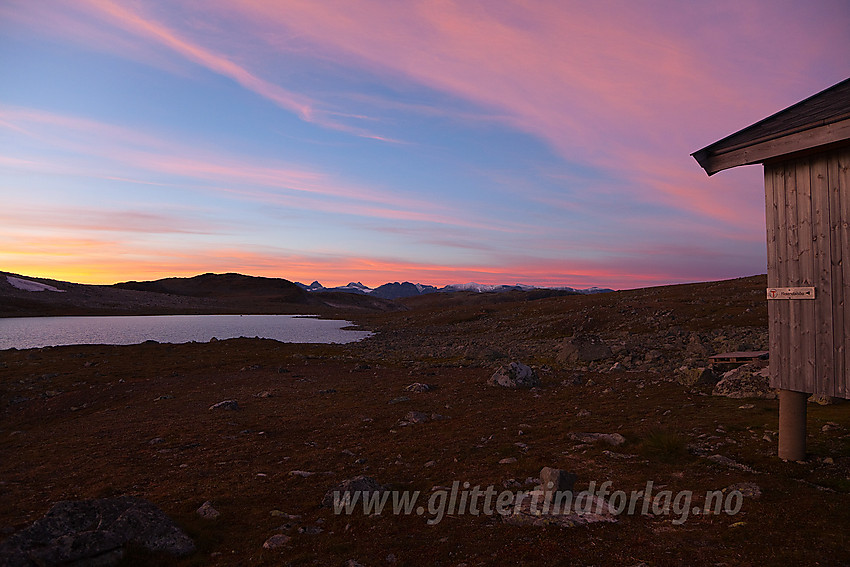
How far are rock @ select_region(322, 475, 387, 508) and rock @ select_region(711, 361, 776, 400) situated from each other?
1325 centimetres

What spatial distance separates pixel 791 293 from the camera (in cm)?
973

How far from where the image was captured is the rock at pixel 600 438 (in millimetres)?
11802

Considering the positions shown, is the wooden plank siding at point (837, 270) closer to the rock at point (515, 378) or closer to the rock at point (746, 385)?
the rock at point (746, 385)

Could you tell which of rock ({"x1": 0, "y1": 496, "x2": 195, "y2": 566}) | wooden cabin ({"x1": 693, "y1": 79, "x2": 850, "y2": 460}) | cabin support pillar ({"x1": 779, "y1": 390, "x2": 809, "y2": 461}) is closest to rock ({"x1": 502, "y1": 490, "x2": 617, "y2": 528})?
cabin support pillar ({"x1": 779, "y1": 390, "x2": 809, "y2": 461})

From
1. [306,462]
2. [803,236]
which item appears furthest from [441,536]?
[803,236]

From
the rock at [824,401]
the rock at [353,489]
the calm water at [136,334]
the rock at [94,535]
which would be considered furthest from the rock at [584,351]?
the calm water at [136,334]

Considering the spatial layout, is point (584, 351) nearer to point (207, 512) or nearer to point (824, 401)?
point (824, 401)

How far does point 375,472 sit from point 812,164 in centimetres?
1182

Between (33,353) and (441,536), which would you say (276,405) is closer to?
(441,536)

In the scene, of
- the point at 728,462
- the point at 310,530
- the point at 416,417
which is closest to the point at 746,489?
the point at 728,462

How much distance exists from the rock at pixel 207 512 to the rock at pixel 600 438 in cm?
899

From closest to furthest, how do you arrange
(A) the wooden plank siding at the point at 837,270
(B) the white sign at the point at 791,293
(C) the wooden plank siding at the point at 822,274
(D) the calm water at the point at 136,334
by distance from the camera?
(A) the wooden plank siding at the point at 837,270, (C) the wooden plank siding at the point at 822,274, (B) the white sign at the point at 791,293, (D) the calm water at the point at 136,334

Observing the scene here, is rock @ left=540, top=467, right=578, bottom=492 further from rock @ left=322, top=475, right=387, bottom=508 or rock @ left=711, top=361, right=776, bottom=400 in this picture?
rock @ left=711, top=361, right=776, bottom=400

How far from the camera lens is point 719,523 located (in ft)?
24.6
